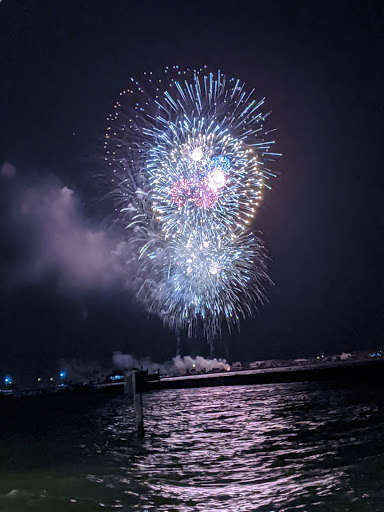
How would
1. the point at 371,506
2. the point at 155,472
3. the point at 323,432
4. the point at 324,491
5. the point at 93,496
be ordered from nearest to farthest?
the point at 371,506
the point at 324,491
the point at 93,496
the point at 155,472
the point at 323,432

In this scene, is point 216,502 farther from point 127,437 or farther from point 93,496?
point 127,437

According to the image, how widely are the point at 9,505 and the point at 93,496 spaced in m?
1.66

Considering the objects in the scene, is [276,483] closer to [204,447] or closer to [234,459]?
[234,459]

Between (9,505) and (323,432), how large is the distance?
38.8 ft

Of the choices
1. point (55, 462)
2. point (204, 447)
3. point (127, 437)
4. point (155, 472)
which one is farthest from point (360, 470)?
point (127, 437)

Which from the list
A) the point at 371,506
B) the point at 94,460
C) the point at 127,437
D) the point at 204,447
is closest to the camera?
the point at 371,506

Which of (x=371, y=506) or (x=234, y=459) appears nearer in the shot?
(x=371, y=506)

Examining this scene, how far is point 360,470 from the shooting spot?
989 cm

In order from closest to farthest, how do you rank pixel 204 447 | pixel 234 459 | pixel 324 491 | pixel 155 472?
pixel 324 491 → pixel 155 472 → pixel 234 459 → pixel 204 447

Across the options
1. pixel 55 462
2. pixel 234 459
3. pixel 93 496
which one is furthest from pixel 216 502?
pixel 55 462

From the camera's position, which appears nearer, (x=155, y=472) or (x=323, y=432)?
(x=155, y=472)

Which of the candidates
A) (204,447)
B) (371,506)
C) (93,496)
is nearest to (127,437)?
(204,447)

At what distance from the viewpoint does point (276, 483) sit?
31.8 ft

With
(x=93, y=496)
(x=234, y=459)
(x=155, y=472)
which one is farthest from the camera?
(x=234, y=459)
